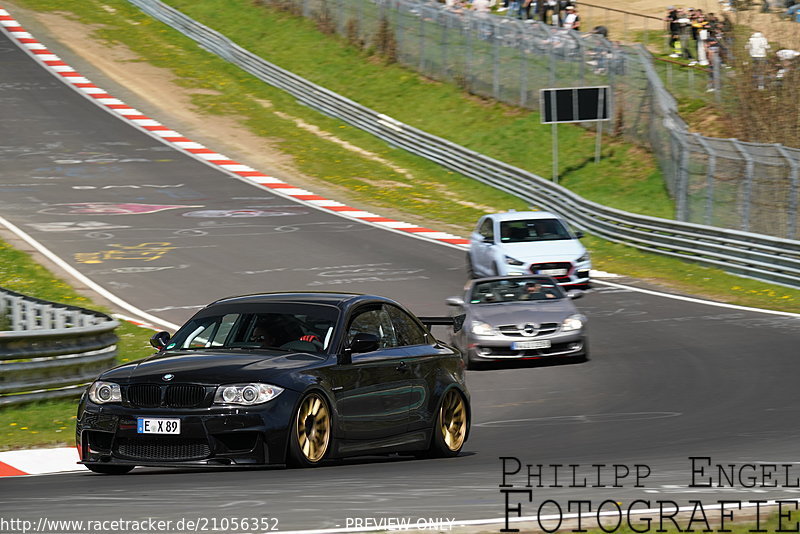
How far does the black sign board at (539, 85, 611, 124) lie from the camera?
1422 inches

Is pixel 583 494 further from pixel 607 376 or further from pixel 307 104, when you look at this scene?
pixel 307 104

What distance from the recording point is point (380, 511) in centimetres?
723

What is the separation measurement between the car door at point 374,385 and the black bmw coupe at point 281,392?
10 millimetres

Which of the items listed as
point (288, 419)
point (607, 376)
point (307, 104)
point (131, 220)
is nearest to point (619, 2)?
point (307, 104)

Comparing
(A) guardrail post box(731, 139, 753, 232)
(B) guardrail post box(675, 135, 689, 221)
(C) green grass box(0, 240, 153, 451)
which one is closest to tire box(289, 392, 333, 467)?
(C) green grass box(0, 240, 153, 451)

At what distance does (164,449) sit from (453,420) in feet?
9.11

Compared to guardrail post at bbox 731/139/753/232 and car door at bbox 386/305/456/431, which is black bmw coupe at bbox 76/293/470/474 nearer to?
car door at bbox 386/305/456/431

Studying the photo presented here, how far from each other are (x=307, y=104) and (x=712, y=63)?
14.9m

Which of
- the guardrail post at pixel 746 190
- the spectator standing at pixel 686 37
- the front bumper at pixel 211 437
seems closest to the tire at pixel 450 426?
the front bumper at pixel 211 437

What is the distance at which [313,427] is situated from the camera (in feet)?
30.9

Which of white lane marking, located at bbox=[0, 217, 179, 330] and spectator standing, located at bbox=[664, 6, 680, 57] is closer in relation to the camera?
white lane marking, located at bbox=[0, 217, 179, 330]

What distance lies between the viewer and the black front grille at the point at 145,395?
30.3 ft

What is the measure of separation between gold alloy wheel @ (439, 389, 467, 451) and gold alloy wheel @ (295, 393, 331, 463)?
1.48 metres

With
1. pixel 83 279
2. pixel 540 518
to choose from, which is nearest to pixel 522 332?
pixel 540 518
